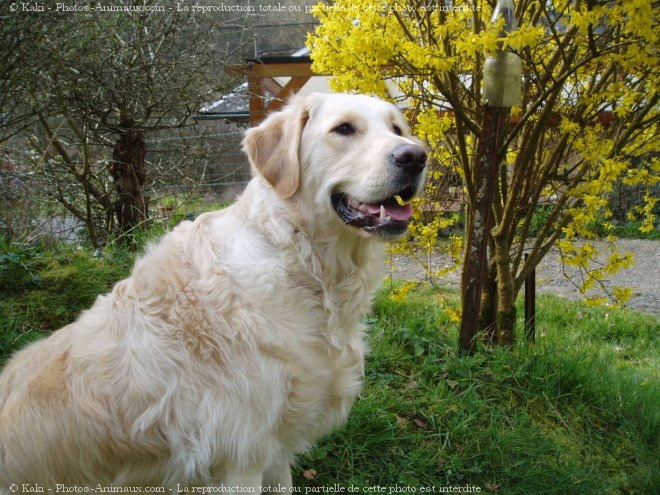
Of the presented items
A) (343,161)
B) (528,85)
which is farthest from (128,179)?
(343,161)

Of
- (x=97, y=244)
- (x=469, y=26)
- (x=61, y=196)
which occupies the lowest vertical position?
(x=97, y=244)

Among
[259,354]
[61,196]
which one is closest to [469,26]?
[259,354]

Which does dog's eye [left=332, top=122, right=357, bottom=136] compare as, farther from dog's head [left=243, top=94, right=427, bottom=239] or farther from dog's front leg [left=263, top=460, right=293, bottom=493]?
dog's front leg [left=263, top=460, right=293, bottom=493]

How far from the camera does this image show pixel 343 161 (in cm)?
227

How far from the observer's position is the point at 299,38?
9.23m

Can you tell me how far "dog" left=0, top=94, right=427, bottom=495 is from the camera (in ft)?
6.62

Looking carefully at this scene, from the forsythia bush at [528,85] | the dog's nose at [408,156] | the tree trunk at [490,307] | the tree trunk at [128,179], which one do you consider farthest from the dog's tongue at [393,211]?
the tree trunk at [128,179]

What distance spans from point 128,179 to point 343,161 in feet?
14.2

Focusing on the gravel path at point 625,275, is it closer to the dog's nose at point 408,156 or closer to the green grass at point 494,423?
the green grass at point 494,423

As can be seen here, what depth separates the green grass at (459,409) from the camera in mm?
2816

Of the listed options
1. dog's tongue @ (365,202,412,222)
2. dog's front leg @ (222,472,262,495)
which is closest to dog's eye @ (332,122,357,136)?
dog's tongue @ (365,202,412,222)

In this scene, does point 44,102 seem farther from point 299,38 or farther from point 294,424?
point 299,38

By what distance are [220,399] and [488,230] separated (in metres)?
2.01

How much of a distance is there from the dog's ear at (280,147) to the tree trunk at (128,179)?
389 cm
